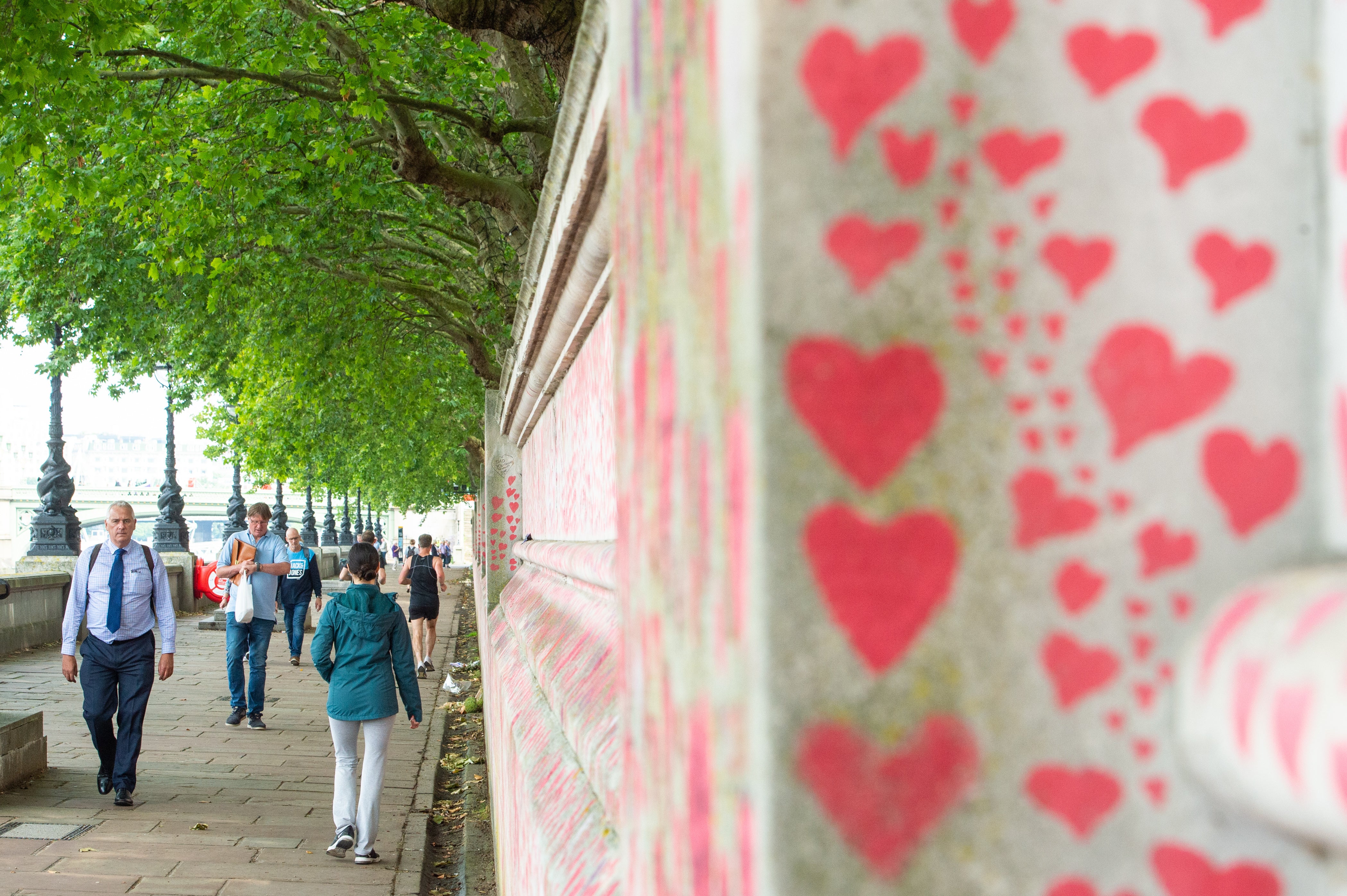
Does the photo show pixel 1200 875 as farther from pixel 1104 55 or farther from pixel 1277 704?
pixel 1104 55

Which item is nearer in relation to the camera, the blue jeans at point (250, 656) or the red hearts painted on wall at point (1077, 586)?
the red hearts painted on wall at point (1077, 586)

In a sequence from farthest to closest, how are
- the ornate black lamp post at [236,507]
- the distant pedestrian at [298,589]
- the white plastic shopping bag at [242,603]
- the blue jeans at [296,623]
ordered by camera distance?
the ornate black lamp post at [236,507] < the blue jeans at [296,623] < the distant pedestrian at [298,589] < the white plastic shopping bag at [242,603]

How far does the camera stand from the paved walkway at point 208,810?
20.4ft

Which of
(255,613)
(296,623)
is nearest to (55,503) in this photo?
(296,623)

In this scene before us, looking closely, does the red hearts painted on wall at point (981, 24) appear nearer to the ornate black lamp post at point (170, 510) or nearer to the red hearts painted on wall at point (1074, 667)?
the red hearts painted on wall at point (1074, 667)

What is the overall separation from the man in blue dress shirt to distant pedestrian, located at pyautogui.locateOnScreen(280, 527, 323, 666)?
4.75 meters

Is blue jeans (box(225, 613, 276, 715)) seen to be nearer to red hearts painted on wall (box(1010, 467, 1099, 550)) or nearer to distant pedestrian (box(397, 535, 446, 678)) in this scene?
distant pedestrian (box(397, 535, 446, 678))

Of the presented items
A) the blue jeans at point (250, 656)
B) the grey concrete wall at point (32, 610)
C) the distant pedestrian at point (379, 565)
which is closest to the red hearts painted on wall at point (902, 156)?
the distant pedestrian at point (379, 565)

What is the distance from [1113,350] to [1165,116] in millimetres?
139

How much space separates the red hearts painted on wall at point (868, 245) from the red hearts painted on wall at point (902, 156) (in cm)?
2

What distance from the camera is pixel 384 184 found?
1380cm

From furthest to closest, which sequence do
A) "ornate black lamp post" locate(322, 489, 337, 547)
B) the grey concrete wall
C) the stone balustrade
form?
"ornate black lamp post" locate(322, 489, 337, 547) → the grey concrete wall → the stone balustrade

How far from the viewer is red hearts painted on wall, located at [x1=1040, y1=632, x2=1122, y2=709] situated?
2.13ft

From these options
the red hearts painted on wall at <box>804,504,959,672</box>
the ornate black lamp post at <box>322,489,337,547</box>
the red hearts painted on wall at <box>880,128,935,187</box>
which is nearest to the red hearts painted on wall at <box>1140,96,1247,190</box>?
the red hearts painted on wall at <box>880,128,935,187</box>
